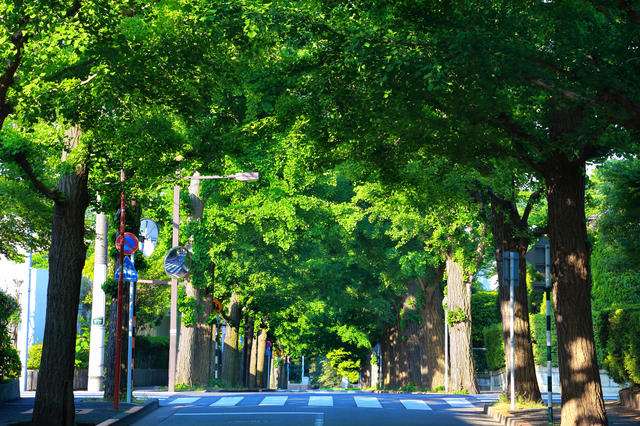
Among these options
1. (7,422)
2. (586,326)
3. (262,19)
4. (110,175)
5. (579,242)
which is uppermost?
(262,19)

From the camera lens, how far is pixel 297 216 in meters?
35.2

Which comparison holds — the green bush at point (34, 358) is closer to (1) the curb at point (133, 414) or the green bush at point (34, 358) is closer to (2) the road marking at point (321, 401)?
(1) the curb at point (133, 414)

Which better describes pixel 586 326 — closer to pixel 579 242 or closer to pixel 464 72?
pixel 579 242

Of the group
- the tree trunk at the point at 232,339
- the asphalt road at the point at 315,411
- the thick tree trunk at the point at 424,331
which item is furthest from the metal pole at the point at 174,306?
the tree trunk at the point at 232,339

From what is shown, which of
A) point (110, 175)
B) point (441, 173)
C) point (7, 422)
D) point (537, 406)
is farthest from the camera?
point (537, 406)

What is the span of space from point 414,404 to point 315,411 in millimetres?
3914

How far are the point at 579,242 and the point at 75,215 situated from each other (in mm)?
8487

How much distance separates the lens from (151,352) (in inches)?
Answer: 2151

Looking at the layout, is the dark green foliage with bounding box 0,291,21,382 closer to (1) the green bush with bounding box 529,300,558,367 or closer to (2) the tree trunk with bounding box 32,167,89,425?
(2) the tree trunk with bounding box 32,167,89,425

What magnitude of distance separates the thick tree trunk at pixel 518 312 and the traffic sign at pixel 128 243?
825 cm

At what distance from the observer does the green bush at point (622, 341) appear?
21250mm

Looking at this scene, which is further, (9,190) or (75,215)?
(9,190)

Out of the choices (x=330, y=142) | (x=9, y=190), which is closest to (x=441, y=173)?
(x=330, y=142)

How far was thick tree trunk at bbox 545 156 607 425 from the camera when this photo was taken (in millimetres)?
14633
